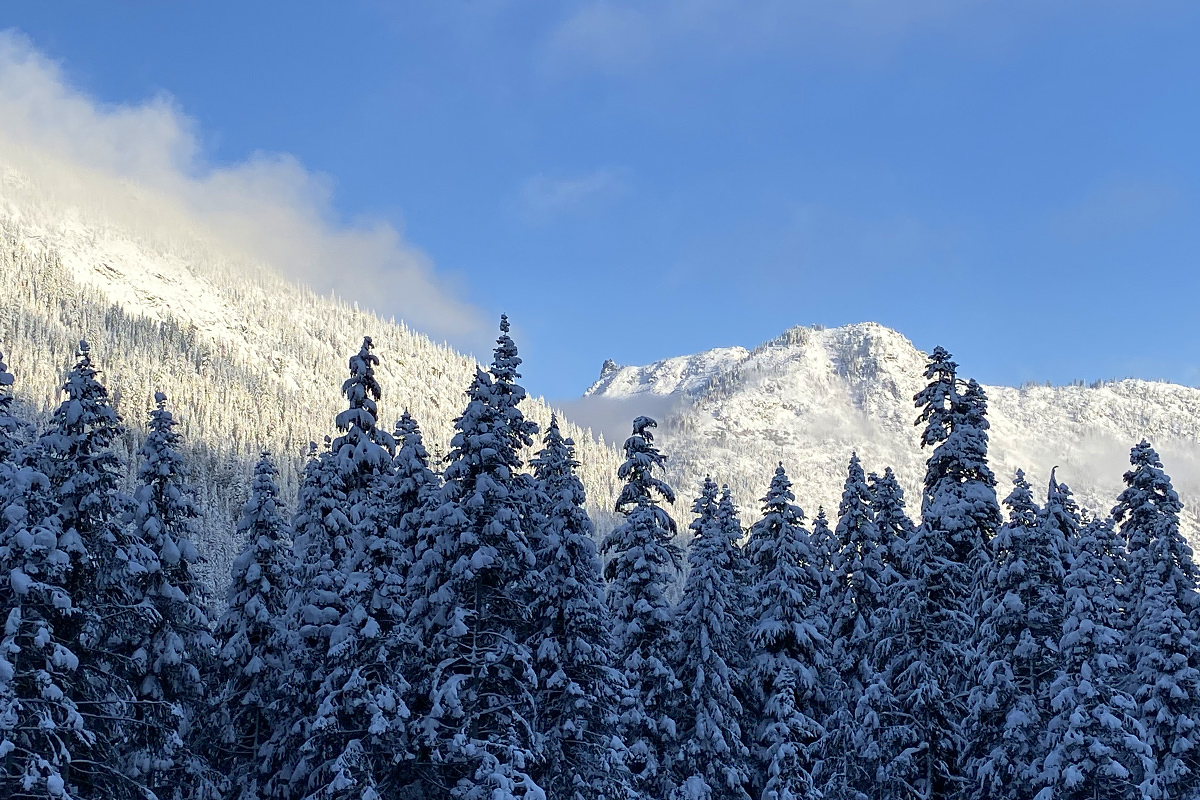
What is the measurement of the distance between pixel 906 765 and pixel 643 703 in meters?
8.04

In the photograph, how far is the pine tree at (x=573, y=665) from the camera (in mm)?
24984

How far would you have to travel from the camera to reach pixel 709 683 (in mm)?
31031

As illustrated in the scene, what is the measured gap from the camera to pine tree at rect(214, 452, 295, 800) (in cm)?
2930

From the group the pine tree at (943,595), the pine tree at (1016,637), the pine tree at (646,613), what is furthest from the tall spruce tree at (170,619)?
the pine tree at (1016,637)

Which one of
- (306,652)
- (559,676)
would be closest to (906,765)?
(559,676)

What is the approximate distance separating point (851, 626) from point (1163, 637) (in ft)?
33.0

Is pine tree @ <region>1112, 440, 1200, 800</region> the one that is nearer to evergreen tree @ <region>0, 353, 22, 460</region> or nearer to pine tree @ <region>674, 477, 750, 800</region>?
pine tree @ <region>674, 477, 750, 800</region>

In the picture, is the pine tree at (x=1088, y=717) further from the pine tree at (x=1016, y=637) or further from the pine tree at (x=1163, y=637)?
the pine tree at (x=1163, y=637)

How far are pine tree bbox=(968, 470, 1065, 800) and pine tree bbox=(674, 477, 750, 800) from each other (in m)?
7.31

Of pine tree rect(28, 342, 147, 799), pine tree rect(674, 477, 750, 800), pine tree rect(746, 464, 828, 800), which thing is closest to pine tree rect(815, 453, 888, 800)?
pine tree rect(746, 464, 828, 800)

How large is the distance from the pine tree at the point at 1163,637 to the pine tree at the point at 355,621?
19483 millimetres

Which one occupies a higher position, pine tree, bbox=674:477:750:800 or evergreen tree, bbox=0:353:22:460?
evergreen tree, bbox=0:353:22:460

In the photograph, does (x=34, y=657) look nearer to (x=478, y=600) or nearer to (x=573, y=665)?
(x=478, y=600)

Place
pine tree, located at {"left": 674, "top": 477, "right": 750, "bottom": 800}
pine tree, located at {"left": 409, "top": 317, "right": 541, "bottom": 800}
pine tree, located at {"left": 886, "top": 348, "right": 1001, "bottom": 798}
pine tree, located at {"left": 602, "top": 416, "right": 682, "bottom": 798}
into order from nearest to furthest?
pine tree, located at {"left": 409, "top": 317, "right": 541, "bottom": 800} < pine tree, located at {"left": 886, "top": 348, "right": 1001, "bottom": 798} < pine tree, located at {"left": 602, "top": 416, "right": 682, "bottom": 798} < pine tree, located at {"left": 674, "top": 477, "right": 750, "bottom": 800}
